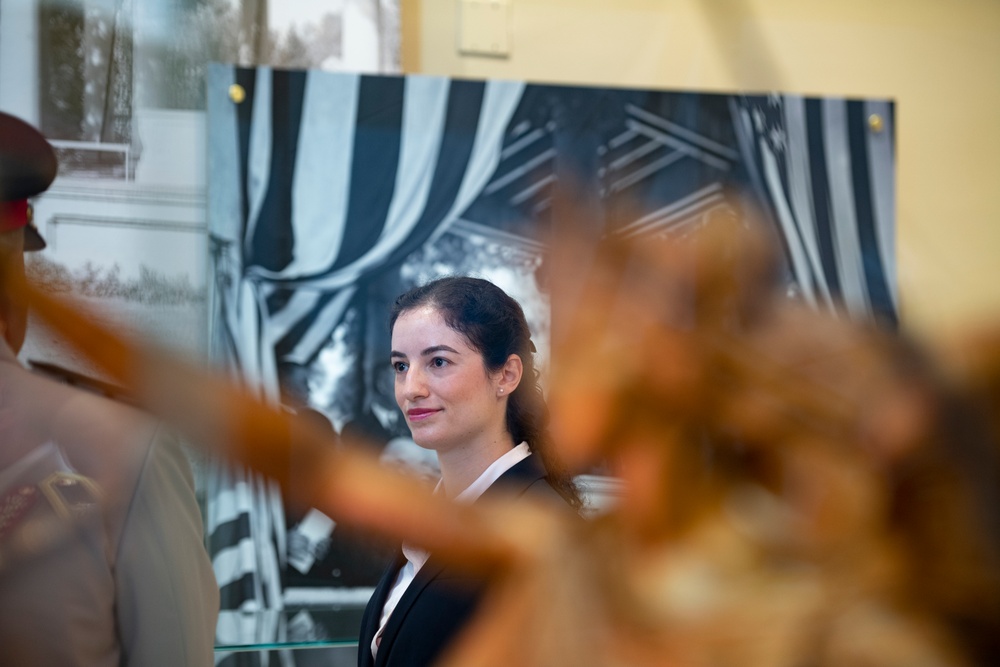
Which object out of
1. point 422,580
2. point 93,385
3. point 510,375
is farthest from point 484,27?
point 93,385

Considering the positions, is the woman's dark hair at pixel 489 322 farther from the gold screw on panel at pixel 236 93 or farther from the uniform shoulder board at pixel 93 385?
the gold screw on panel at pixel 236 93

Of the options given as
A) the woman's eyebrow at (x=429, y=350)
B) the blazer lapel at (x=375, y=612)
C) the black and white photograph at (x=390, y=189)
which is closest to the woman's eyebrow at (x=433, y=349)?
the woman's eyebrow at (x=429, y=350)

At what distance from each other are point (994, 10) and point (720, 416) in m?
0.16

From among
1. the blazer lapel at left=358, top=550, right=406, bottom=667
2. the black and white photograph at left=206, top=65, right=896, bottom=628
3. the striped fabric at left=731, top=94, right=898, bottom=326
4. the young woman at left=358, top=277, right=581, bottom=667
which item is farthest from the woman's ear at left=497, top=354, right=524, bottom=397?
the striped fabric at left=731, top=94, right=898, bottom=326

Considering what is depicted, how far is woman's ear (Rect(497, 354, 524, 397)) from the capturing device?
0.51 m

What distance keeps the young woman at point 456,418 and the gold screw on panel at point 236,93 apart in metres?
0.90

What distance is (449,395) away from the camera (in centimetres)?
50

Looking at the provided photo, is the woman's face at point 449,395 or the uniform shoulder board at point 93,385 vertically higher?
the uniform shoulder board at point 93,385

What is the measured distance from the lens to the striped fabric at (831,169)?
1.38 metres

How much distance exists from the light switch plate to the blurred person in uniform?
3.32 feet

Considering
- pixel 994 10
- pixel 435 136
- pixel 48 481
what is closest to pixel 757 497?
pixel 994 10

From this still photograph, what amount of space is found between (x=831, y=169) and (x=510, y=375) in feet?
3.53

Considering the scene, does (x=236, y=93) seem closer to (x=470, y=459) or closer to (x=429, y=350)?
(x=470, y=459)

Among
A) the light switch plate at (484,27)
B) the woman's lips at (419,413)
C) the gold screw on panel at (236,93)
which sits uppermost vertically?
the light switch plate at (484,27)
